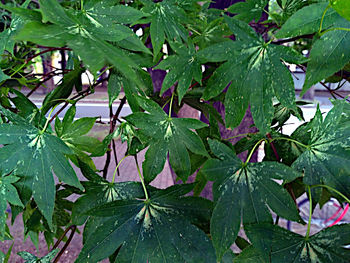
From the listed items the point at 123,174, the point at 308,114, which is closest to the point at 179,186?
the point at 123,174

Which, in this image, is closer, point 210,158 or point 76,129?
point 210,158

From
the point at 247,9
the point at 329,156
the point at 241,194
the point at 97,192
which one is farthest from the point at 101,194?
the point at 247,9

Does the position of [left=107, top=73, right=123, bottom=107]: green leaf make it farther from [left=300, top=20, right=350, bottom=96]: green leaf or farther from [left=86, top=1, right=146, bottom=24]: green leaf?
[left=300, top=20, right=350, bottom=96]: green leaf

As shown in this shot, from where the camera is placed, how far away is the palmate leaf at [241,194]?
0.41 meters

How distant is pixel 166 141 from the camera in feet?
1.59

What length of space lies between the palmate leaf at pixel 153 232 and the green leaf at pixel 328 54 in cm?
25

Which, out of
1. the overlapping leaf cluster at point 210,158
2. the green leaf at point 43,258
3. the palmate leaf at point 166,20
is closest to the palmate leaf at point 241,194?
the overlapping leaf cluster at point 210,158

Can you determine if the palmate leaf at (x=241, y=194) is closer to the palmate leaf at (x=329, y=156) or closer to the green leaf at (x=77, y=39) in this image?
the palmate leaf at (x=329, y=156)

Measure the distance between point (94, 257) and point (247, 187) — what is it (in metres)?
0.27

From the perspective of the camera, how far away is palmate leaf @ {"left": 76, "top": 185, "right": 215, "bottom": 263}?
17.7 inches

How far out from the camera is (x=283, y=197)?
0.42m

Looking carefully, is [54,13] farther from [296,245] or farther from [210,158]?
[296,245]

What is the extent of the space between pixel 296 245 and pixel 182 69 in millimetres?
331

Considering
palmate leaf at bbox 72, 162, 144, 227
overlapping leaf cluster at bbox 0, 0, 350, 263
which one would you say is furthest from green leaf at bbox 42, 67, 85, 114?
palmate leaf at bbox 72, 162, 144, 227
